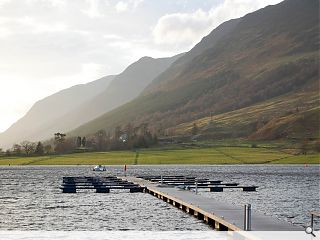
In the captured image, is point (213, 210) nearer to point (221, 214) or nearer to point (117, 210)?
point (221, 214)

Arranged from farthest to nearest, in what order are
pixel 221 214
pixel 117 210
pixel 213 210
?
1. pixel 117 210
2. pixel 213 210
3. pixel 221 214

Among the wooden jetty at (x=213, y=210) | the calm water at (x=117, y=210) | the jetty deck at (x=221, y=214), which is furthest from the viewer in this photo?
the calm water at (x=117, y=210)

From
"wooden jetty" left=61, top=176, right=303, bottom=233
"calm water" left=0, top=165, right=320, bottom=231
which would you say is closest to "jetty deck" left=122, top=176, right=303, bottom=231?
"wooden jetty" left=61, top=176, right=303, bottom=233

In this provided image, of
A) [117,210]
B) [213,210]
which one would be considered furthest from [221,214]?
[117,210]

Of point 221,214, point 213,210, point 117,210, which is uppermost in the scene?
point 213,210

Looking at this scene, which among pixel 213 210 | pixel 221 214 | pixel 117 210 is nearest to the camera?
pixel 221 214

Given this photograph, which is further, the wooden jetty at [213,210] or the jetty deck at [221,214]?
the wooden jetty at [213,210]

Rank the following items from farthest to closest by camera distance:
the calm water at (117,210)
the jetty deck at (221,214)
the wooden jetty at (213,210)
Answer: the calm water at (117,210) < the wooden jetty at (213,210) < the jetty deck at (221,214)

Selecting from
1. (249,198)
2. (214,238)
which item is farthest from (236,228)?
(249,198)

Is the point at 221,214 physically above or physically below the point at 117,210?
above

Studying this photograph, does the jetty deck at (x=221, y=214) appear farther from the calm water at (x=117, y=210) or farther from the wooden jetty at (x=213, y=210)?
the calm water at (x=117, y=210)

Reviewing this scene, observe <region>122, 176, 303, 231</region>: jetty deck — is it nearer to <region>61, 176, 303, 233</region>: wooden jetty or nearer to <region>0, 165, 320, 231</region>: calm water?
<region>61, 176, 303, 233</region>: wooden jetty

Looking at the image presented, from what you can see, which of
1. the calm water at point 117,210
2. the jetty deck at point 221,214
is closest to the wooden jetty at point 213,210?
the jetty deck at point 221,214

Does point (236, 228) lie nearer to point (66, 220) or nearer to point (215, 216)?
point (215, 216)
